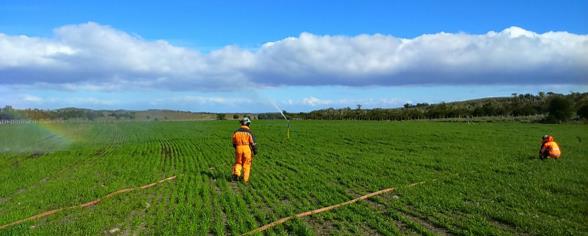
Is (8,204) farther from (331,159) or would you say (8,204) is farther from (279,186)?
(331,159)

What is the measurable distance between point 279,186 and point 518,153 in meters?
15.0

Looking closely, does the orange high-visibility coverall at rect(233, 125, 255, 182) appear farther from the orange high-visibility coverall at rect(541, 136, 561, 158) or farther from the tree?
the tree

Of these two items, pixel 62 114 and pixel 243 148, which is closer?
pixel 243 148

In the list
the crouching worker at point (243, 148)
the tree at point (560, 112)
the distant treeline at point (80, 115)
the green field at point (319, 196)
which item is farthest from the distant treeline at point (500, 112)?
the crouching worker at point (243, 148)

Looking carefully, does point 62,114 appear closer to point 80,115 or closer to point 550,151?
point 80,115

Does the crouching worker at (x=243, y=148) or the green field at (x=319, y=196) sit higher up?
the crouching worker at (x=243, y=148)

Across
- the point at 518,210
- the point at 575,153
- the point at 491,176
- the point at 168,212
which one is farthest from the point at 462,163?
the point at 168,212

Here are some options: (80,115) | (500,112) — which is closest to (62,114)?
(80,115)

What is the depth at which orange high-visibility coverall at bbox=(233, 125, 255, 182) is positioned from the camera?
1630 centimetres

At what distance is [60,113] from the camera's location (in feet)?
302

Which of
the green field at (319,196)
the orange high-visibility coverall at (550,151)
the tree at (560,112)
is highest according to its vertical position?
the tree at (560,112)

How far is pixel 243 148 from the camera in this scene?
53.4ft

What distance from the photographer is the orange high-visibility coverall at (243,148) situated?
53.5ft

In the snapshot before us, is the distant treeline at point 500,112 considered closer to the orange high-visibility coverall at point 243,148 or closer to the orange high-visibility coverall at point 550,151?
the orange high-visibility coverall at point 550,151
